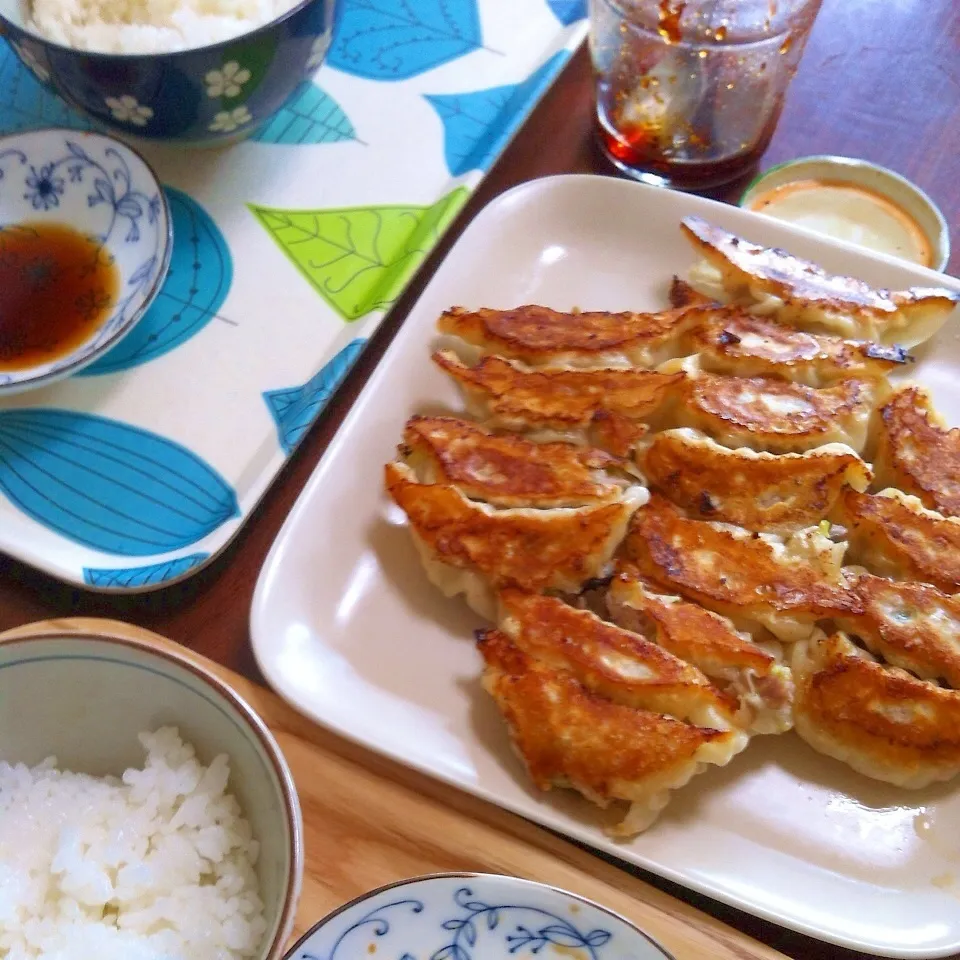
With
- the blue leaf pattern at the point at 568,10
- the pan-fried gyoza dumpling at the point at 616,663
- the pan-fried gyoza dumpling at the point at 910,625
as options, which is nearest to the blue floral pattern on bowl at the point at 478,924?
the pan-fried gyoza dumpling at the point at 616,663

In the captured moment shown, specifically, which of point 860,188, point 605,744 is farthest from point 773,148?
point 605,744

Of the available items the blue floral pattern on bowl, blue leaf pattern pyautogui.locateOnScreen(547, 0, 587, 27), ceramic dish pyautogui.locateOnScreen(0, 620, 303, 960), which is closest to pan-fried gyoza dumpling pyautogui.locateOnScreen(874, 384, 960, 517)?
the blue floral pattern on bowl

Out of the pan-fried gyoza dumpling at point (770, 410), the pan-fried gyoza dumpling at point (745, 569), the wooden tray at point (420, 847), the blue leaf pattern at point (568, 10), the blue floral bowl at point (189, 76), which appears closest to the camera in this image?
the wooden tray at point (420, 847)

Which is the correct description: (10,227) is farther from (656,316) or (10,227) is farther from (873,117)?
(873,117)

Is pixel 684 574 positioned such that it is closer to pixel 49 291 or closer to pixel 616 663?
pixel 616 663

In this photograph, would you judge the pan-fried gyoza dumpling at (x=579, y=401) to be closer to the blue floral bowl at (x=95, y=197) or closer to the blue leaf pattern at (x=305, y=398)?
the blue leaf pattern at (x=305, y=398)

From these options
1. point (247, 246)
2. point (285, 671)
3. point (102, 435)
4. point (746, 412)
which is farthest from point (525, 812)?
point (247, 246)

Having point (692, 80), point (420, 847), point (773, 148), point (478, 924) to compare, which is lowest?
point (420, 847)

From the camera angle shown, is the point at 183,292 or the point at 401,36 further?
the point at 401,36
